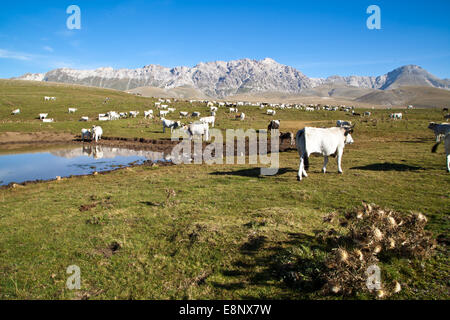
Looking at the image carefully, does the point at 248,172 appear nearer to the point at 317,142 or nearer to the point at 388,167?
the point at 317,142

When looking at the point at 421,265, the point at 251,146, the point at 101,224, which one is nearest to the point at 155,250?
the point at 101,224

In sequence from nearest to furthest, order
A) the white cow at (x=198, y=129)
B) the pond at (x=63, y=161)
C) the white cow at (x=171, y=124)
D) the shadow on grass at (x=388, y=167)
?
the shadow on grass at (x=388, y=167), the pond at (x=63, y=161), the white cow at (x=198, y=129), the white cow at (x=171, y=124)

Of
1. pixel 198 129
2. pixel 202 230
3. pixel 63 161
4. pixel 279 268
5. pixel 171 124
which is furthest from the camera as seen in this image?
pixel 171 124

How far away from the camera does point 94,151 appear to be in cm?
3191

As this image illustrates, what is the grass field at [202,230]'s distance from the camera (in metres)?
5.76

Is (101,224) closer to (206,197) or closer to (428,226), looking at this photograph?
(206,197)

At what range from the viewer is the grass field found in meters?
5.76

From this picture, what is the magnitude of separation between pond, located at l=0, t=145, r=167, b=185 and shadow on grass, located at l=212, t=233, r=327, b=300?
1910 cm

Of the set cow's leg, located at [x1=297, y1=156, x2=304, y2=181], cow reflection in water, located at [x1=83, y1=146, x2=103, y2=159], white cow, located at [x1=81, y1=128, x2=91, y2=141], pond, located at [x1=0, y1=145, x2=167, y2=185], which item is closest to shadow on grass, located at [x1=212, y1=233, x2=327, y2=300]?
cow's leg, located at [x1=297, y1=156, x2=304, y2=181]

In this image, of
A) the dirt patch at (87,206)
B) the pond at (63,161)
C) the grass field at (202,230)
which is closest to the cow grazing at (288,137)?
the grass field at (202,230)

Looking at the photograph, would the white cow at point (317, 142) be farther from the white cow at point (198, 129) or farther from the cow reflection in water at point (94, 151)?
the cow reflection in water at point (94, 151)

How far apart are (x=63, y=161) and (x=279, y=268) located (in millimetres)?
27277

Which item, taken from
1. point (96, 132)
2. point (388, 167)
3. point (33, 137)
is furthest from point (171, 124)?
point (388, 167)

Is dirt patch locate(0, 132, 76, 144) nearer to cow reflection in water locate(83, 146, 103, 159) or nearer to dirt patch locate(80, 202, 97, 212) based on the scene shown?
cow reflection in water locate(83, 146, 103, 159)
